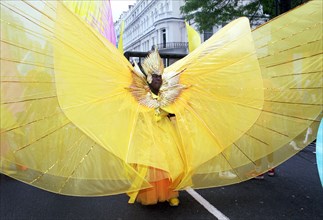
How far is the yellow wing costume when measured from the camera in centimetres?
283

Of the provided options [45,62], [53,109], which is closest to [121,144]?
[53,109]

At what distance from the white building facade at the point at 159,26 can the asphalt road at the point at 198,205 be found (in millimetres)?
27707

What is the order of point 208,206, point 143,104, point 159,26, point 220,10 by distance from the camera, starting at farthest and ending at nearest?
point 159,26 → point 220,10 → point 208,206 → point 143,104

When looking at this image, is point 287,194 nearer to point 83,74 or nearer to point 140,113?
point 140,113

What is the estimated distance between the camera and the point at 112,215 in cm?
374

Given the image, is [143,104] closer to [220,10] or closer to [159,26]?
[220,10]

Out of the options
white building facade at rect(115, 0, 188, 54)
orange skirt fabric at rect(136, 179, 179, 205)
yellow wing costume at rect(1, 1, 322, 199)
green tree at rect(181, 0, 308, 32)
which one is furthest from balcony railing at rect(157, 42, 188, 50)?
orange skirt fabric at rect(136, 179, 179, 205)

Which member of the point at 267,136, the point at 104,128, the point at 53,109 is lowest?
the point at 267,136

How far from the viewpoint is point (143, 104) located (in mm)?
3549

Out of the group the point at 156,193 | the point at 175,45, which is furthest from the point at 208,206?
the point at 175,45

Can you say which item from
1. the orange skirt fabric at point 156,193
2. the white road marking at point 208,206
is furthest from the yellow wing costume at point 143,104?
the white road marking at point 208,206

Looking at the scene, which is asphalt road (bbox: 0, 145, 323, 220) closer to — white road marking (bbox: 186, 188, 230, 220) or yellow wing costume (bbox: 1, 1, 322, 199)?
white road marking (bbox: 186, 188, 230, 220)

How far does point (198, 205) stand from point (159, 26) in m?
37.3

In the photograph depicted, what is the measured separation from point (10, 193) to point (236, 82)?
3726mm
